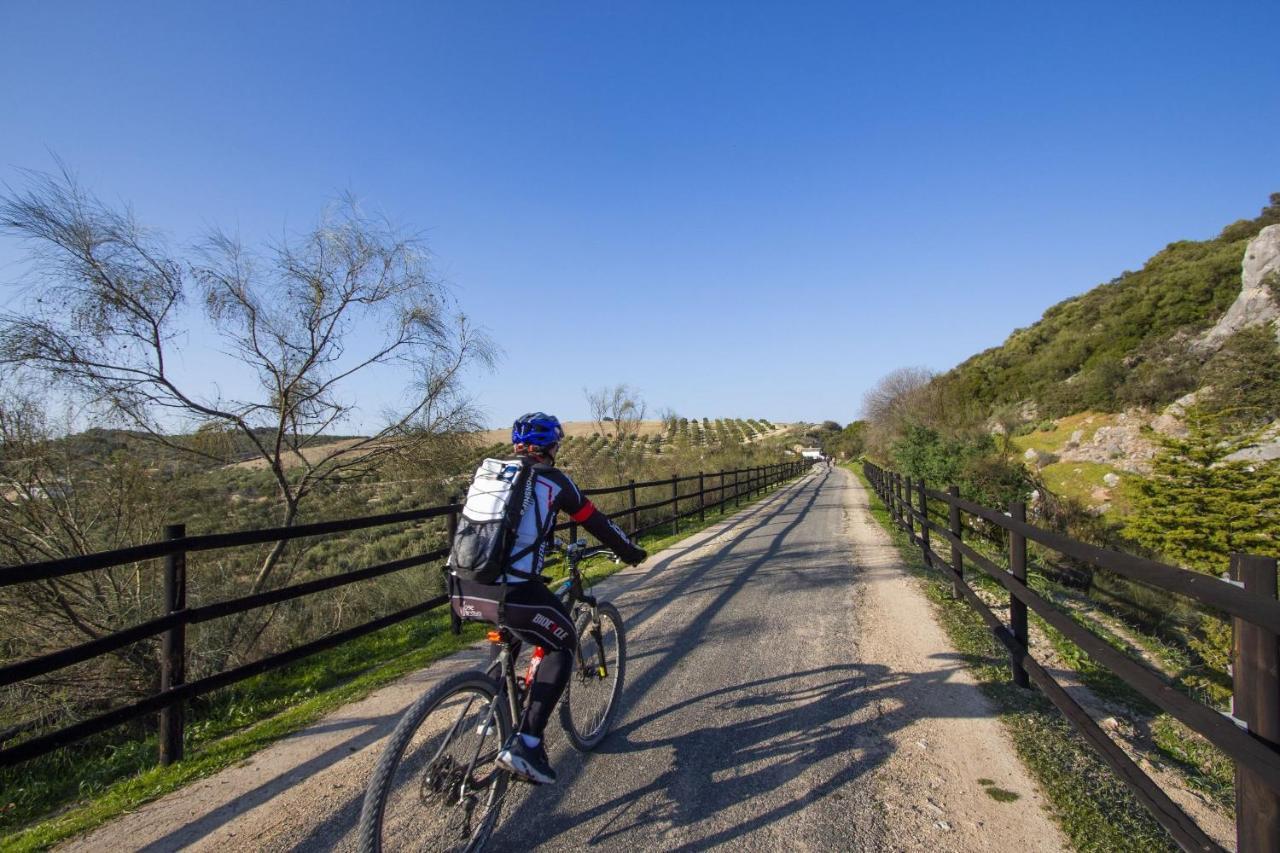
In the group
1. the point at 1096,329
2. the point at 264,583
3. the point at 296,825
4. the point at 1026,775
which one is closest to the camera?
the point at 296,825

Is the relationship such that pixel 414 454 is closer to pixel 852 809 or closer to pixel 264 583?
pixel 264 583

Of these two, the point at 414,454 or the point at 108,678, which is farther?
the point at 414,454

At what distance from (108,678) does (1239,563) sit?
7.40 metres

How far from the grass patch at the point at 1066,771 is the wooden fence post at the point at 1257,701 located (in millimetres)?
639

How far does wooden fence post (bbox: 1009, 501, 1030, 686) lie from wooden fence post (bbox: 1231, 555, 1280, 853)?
218cm

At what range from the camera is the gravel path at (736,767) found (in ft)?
8.36

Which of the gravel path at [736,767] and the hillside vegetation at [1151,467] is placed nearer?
the gravel path at [736,767]

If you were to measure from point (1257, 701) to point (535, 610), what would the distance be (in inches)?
96.5

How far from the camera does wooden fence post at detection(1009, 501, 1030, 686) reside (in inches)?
159

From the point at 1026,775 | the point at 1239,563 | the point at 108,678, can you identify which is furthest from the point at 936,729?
the point at 108,678

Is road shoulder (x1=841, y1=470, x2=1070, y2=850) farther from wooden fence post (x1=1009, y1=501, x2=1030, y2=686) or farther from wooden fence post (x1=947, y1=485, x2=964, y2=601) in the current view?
wooden fence post (x1=947, y1=485, x2=964, y2=601)

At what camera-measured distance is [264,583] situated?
23.7 feet

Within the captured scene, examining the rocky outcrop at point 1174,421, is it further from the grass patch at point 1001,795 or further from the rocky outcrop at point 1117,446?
the grass patch at point 1001,795

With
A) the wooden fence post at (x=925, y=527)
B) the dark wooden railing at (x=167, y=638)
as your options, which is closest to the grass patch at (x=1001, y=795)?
the dark wooden railing at (x=167, y=638)
